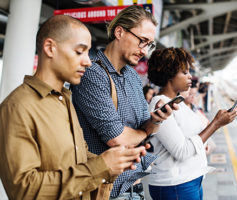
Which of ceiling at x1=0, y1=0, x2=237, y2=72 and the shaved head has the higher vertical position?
ceiling at x1=0, y1=0, x2=237, y2=72

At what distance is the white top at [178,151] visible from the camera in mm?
1747

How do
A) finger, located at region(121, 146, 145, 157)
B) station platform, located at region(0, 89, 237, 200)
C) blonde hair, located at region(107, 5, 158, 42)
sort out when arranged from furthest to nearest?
station platform, located at region(0, 89, 237, 200) → blonde hair, located at region(107, 5, 158, 42) → finger, located at region(121, 146, 145, 157)

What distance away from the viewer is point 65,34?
1.08 m

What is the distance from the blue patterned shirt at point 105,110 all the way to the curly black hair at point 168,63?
560 millimetres

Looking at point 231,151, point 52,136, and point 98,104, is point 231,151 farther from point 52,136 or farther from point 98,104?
point 52,136

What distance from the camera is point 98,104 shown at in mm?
1328

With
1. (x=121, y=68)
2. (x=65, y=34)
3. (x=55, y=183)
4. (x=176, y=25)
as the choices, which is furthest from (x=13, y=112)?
(x=176, y=25)

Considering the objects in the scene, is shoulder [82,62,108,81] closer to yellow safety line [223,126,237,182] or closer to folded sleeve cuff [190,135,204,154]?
folded sleeve cuff [190,135,204,154]

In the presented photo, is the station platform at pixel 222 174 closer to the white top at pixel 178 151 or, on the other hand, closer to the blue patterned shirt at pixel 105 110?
the white top at pixel 178 151

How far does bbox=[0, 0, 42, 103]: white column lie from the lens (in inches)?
138

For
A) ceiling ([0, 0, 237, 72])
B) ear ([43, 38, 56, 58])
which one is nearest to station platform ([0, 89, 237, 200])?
ear ([43, 38, 56, 58])

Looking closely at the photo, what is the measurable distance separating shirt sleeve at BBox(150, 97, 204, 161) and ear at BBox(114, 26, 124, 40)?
67 cm

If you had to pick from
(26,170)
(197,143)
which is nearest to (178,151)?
(197,143)

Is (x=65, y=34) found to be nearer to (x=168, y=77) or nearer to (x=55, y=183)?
(x=55, y=183)
